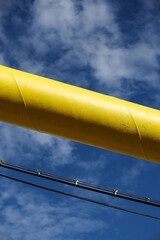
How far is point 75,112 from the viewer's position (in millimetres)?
4844

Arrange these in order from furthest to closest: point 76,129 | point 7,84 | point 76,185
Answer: point 76,185, point 76,129, point 7,84

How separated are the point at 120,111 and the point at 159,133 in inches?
33.4

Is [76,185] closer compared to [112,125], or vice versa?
[112,125]

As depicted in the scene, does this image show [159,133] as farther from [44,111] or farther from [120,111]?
[44,111]

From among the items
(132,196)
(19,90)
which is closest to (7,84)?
(19,90)

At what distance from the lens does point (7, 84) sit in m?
4.75

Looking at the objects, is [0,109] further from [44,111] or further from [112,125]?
[112,125]

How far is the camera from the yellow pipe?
4789 mm

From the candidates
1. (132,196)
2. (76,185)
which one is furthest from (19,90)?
(132,196)

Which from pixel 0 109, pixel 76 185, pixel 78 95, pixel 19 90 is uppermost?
pixel 78 95

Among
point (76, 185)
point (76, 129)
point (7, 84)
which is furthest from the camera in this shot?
point (76, 185)

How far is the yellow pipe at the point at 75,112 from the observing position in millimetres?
4789

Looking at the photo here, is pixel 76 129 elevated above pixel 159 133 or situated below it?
below

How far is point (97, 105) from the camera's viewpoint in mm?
4855
